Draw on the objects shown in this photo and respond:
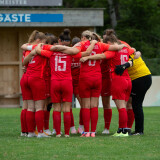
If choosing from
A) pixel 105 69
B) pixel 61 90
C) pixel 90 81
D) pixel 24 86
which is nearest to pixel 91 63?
pixel 90 81

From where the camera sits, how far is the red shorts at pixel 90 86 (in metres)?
10.1

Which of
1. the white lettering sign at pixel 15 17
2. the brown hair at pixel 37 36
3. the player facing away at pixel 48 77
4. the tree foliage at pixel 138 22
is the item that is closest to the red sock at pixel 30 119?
the player facing away at pixel 48 77

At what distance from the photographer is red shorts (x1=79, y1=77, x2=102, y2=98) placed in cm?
1015

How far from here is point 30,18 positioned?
22.3m

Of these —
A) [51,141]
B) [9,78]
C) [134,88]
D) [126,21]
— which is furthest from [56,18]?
[51,141]

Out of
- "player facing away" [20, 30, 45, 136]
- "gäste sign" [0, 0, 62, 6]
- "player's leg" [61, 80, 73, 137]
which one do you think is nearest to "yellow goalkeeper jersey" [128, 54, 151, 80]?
"player's leg" [61, 80, 73, 137]

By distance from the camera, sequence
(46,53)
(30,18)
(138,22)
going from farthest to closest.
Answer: (138,22) → (30,18) → (46,53)

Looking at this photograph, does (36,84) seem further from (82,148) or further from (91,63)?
(82,148)

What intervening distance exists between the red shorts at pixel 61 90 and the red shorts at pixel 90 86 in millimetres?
353

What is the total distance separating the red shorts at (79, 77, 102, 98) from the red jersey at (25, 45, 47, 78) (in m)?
0.74

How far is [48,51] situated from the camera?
9852 mm

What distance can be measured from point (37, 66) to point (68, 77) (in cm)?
61

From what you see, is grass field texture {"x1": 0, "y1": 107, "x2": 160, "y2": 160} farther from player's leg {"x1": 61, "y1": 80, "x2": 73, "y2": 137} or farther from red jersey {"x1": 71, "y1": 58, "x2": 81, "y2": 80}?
red jersey {"x1": 71, "y1": 58, "x2": 81, "y2": 80}

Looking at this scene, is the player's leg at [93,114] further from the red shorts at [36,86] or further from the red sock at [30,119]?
the red sock at [30,119]
